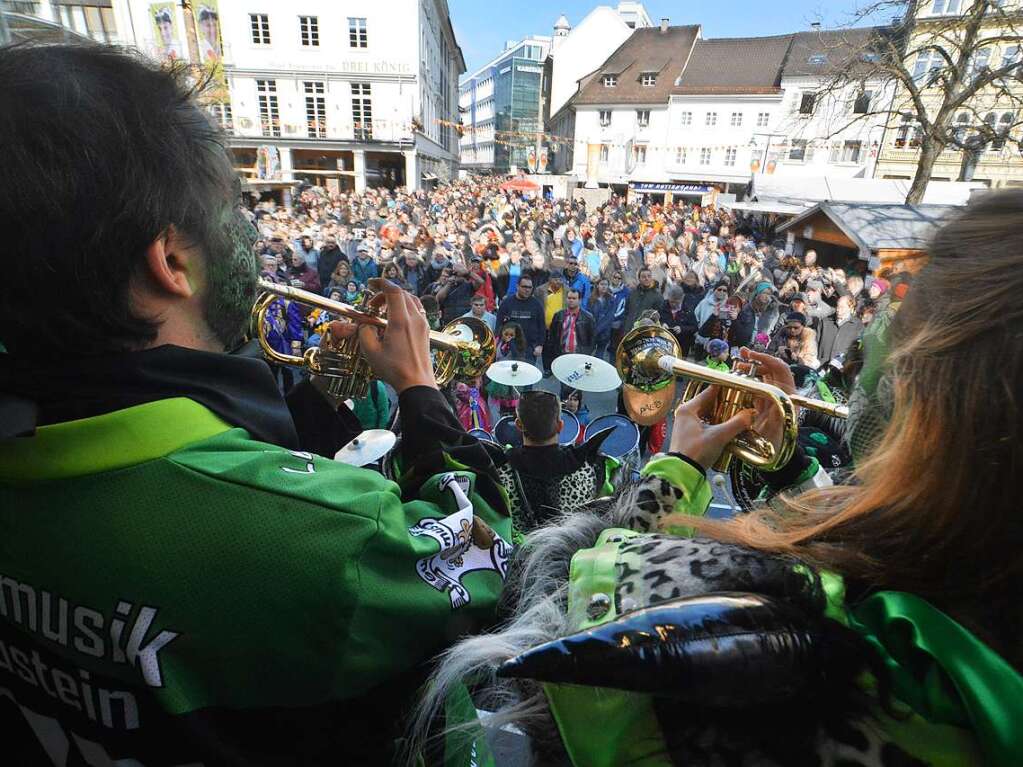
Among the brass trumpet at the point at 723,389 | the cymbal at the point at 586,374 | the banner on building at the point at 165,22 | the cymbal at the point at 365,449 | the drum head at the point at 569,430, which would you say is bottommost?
the drum head at the point at 569,430

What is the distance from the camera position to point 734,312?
7559 mm

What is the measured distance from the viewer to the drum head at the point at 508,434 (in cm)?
466

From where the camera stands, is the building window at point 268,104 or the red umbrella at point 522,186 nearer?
the building window at point 268,104

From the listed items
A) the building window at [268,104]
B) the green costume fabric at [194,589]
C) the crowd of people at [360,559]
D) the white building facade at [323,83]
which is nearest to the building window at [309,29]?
the white building facade at [323,83]

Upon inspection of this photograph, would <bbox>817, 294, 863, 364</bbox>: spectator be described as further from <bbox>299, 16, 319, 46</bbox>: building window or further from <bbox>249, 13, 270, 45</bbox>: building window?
<bbox>249, 13, 270, 45</bbox>: building window

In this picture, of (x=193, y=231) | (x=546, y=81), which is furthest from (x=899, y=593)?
(x=546, y=81)

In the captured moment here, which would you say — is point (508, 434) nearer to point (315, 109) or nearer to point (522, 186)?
point (522, 186)

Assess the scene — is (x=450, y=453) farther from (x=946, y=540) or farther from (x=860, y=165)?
(x=860, y=165)

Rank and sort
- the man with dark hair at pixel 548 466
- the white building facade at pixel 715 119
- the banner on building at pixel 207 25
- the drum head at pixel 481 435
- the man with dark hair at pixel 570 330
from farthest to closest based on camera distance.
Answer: the white building facade at pixel 715 119 → the banner on building at pixel 207 25 → the man with dark hair at pixel 570 330 → the man with dark hair at pixel 548 466 → the drum head at pixel 481 435

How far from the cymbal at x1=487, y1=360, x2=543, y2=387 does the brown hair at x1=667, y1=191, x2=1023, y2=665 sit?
4.80 meters

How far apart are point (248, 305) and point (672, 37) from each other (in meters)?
58.1

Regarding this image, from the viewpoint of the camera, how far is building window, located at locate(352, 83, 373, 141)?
37.5m

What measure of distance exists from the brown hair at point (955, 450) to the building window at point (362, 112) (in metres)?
41.8

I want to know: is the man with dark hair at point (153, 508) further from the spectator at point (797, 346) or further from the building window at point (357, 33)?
the building window at point (357, 33)
